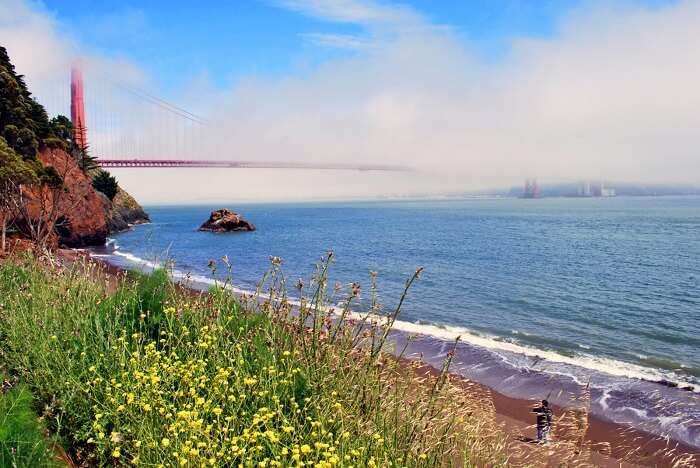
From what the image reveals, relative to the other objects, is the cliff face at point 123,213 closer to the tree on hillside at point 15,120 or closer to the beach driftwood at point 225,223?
the beach driftwood at point 225,223

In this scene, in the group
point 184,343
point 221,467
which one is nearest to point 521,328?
point 184,343

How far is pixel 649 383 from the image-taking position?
47.7 feet

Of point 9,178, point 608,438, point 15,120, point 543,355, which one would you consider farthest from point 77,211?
point 608,438

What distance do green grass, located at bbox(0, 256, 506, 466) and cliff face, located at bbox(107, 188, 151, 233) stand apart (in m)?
60.9

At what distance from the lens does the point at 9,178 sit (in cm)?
2330

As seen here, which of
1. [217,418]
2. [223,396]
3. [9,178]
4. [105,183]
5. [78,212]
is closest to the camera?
[217,418]

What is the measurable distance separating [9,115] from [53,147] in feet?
12.4

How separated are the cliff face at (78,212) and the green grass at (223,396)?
112ft

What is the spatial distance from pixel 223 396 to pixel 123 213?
81.2 m

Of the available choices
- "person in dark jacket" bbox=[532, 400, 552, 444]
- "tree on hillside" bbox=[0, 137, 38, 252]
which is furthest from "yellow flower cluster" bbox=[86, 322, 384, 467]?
"tree on hillside" bbox=[0, 137, 38, 252]

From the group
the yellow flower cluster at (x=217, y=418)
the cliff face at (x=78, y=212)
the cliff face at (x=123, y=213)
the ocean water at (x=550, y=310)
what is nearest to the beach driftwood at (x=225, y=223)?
the cliff face at (x=123, y=213)

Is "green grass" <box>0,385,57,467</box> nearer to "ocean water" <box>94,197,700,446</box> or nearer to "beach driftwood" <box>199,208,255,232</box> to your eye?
"ocean water" <box>94,197,700,446</box>

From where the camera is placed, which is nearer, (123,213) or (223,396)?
(223,396)

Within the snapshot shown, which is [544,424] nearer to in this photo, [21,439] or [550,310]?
[21,439]
